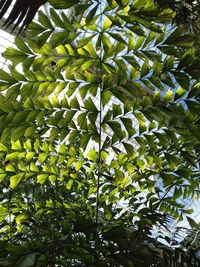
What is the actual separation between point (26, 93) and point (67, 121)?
0.26 meters

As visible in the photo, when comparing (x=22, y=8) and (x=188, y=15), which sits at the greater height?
(x=188, y=15)

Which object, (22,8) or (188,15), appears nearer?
(22,8)

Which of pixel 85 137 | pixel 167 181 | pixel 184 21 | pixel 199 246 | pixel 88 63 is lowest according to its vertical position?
pixel 199 246

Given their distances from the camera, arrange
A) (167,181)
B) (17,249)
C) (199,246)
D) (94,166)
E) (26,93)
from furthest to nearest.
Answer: (94,166) < (199,246) < (167,181) < (26,93) < (17,249)

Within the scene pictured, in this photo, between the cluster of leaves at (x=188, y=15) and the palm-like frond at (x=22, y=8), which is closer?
the palm-like frond at (x=22, y=8)

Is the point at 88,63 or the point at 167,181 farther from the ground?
the point at 88,63

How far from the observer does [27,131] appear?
5.94ft

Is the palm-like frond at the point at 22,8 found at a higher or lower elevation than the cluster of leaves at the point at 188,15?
lower

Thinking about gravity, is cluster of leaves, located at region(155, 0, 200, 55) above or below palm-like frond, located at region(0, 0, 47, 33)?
above

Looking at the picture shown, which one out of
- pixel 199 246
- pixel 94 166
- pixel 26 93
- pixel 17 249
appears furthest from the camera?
pixel 94 166

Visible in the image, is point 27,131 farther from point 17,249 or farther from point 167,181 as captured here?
point 167,181

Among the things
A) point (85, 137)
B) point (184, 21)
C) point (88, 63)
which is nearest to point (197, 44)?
point (184, 21)

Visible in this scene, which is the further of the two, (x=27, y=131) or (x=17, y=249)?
(x=27, y=131)

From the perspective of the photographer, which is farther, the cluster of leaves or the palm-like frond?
the cluster of leaves
